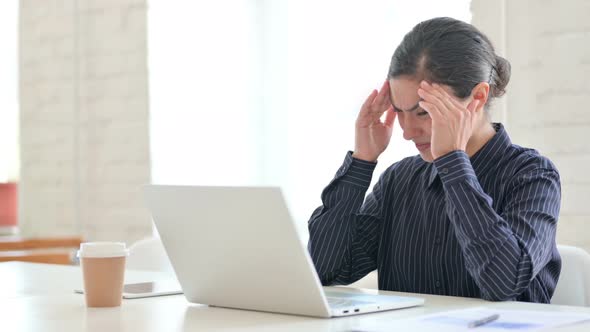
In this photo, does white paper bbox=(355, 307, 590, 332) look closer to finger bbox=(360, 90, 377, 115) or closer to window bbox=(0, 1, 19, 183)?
finger bbox=(360, 90, 377, 115)

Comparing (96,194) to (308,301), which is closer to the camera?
(308,301)

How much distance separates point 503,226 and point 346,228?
0.40 m

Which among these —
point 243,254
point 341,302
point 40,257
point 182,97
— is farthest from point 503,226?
point 182,97

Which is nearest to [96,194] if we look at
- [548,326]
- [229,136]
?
[229,136]

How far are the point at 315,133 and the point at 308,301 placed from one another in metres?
1.93

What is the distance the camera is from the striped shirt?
143cm

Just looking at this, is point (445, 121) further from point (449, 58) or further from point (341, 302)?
point (341, 302)

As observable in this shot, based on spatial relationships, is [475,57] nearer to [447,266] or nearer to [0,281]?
[447,266]

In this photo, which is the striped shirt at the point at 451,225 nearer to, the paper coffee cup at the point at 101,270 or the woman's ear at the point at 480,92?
the woman's ear at the point at 480,92

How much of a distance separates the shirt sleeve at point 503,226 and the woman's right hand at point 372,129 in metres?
0.31

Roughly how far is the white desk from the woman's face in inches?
12.9

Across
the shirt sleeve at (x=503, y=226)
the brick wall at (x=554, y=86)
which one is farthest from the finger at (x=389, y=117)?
the brick wall at (x=554, y=86)

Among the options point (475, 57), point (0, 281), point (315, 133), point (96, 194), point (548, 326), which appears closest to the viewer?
point (548, 326)

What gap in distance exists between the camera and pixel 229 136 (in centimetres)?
325
